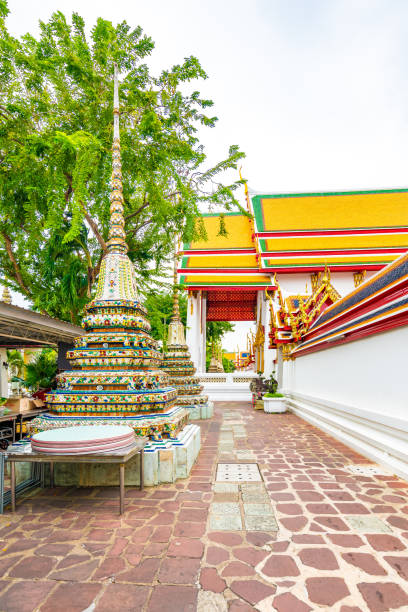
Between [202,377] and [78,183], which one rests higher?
[78,183]

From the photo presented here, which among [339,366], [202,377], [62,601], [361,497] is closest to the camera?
[62,601]

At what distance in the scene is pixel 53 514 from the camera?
9.24 ft

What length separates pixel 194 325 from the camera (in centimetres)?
1645

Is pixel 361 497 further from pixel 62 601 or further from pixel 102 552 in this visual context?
pixel 62 601

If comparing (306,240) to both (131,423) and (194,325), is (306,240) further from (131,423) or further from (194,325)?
(131,423)

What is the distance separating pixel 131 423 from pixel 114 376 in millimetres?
550

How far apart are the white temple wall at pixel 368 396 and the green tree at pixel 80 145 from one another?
5310 millimetres

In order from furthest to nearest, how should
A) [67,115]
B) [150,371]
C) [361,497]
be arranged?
1. [67,115]
2. [150,371]
3. [361,497]

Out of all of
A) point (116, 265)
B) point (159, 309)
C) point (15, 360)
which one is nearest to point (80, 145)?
point (116, 265)

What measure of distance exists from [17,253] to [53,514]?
9.53 m

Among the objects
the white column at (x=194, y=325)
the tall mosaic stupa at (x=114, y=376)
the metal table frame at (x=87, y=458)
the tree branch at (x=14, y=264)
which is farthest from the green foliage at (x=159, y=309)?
the metal table frame at (x=87, y=458)

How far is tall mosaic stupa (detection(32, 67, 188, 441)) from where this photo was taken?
3.78 metres

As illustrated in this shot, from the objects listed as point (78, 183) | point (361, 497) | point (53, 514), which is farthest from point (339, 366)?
point (78, 183)

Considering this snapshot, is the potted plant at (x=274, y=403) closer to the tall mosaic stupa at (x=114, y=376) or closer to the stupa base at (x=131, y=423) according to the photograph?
the tall mosaic stupa at (x=114, y=376)
